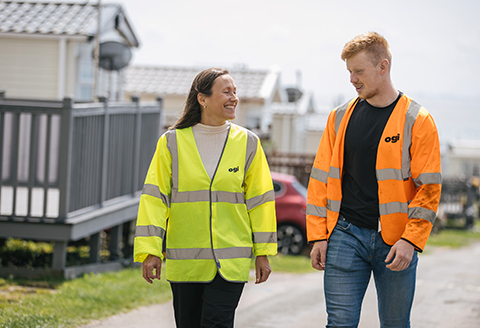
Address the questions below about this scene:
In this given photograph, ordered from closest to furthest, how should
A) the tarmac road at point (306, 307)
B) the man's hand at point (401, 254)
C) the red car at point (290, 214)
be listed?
the man's hand at point (401, 254), the tarmac road at point (306, 307), the red car at point (290, 214)

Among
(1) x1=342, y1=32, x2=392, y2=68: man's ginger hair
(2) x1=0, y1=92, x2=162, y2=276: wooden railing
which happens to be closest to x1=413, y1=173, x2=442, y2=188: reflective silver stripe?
(1) x1=342, y1=32, x2=392, y2=68: man's ginger hair

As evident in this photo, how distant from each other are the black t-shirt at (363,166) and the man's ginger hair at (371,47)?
258mm

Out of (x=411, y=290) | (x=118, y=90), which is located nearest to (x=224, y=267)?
(x=411, y=290)

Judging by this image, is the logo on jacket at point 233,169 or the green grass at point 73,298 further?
the green grass at point 73,298

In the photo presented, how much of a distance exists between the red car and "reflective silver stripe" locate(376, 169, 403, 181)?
992 cm

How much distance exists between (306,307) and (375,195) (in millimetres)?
4482

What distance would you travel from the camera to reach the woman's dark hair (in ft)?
12.6

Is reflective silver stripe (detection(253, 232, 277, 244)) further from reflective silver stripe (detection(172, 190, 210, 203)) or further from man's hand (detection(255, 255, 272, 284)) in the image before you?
reflective silver stripe (detection(172, 190, 210, 203))

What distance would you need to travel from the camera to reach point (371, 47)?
3.55 metres

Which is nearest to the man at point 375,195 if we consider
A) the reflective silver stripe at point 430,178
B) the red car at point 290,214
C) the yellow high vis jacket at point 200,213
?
the reflective silver stripe at point 430,178

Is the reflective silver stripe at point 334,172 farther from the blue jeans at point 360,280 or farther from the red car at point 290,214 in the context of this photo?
the red car at point 290,214

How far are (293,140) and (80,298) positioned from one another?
28.6 meters

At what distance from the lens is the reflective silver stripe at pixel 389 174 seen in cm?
349

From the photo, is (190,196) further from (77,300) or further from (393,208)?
(77,300)
